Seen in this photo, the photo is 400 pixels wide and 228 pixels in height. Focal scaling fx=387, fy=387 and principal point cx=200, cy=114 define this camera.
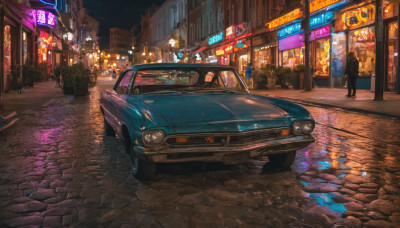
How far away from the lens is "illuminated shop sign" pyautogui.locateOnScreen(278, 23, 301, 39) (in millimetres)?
23027

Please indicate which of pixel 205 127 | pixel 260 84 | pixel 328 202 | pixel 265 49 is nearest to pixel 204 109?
pixel 205 127

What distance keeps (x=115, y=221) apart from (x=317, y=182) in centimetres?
225

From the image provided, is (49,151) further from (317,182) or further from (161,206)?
(317,182)

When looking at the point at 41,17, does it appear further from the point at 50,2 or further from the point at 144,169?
the point at 144,169

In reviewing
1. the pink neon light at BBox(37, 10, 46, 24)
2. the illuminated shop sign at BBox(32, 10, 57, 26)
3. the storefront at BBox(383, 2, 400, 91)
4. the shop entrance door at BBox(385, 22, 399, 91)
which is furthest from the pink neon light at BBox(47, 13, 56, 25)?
the shop entrance door at BBox(385, 22, 399, 91)

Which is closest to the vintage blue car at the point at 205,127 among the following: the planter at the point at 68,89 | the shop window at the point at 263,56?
the planter at the point at 68,89

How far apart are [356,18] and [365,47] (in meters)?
1.51

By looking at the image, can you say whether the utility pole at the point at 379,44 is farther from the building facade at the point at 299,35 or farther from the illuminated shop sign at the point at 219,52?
the illuminated shop sign at the point at 219,52

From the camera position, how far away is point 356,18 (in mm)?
18656

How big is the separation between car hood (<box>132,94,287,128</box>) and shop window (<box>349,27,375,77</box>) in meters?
15.1

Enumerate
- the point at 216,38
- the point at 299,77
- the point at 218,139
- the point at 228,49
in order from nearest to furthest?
the point at 218,139 → the point at 299,77 → the point at 228,49 → the point at 216,38

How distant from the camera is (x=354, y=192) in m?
3.85

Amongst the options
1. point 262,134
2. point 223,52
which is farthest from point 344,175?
point 223,52

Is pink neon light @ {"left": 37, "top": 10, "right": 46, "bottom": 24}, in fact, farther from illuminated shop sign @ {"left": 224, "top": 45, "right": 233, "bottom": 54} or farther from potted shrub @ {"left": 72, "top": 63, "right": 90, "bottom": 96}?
illuminated shop sign @ {"left": 224, "top": 45, "right": 233, "bottom": 54}
